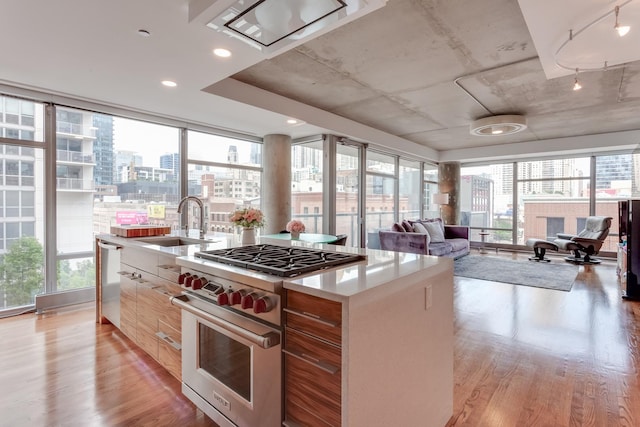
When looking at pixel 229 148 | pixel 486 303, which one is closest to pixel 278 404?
pixel 486 303

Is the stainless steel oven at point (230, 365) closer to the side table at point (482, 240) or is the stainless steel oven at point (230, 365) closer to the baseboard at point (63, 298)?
the baseboard at point (63, 298)

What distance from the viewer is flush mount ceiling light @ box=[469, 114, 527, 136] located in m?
5.02

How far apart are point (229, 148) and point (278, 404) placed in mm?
4806

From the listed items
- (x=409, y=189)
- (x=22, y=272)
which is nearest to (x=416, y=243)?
(x=409, y=189)

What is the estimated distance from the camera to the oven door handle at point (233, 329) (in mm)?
1339

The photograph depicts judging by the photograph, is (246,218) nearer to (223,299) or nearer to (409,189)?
(223,299)

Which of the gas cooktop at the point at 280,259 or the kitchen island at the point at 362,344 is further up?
the gas cooktop at the point at 280,259

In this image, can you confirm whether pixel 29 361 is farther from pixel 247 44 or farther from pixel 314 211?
pixel 314 211

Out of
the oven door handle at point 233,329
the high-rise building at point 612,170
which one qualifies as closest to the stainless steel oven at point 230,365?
the oven door handle at point 233,329

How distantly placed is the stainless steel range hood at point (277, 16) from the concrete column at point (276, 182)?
3.38m

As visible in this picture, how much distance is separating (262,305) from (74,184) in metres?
3.92

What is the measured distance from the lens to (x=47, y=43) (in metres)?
2.53

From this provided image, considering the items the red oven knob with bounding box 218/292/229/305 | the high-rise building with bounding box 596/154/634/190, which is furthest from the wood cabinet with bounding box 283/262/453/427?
the high-rise building with bounding box 596/154/634/190

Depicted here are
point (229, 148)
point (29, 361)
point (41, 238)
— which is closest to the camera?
point (29, 361)
